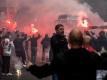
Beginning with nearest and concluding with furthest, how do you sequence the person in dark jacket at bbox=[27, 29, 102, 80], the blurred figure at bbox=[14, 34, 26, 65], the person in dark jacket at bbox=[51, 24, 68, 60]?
the person in dark jacket at bbox=[27, 29, 102, 80]
the person in dark jacket at bbox=[51, 24, 68, 60]
the blurred figure at bbox=[14, 34, 26, 65]

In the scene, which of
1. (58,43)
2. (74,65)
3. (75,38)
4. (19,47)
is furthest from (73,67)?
(19,47)

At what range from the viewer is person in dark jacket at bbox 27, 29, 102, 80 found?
4891mm

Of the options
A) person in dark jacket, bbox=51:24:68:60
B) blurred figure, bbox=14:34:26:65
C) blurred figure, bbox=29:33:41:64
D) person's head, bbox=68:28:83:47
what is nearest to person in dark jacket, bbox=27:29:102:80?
person's head, bbox=68:28:83:47

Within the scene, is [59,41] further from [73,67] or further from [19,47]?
[19,47]

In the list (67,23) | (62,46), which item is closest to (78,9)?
(67,23)

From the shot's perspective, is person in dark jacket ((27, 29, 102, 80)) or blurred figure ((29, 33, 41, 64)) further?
blurred figure ((29, 33, 41, 64))

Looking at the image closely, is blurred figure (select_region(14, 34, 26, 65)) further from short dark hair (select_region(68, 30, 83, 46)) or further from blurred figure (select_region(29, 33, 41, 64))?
short dark hair (select_region(68, 30, 83, 46))

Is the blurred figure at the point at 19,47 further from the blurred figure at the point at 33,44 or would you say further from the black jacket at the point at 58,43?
the black jacket at the point at 58,43

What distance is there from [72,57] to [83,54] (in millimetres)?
135

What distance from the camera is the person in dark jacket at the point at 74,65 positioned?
489cm

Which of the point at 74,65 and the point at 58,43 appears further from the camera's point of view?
the point at 58,43

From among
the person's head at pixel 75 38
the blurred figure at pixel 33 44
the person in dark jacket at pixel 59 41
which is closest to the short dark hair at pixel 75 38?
the person's head at pixel 75 38

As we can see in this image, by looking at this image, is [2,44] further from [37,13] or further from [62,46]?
[37,13]

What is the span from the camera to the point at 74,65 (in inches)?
194
